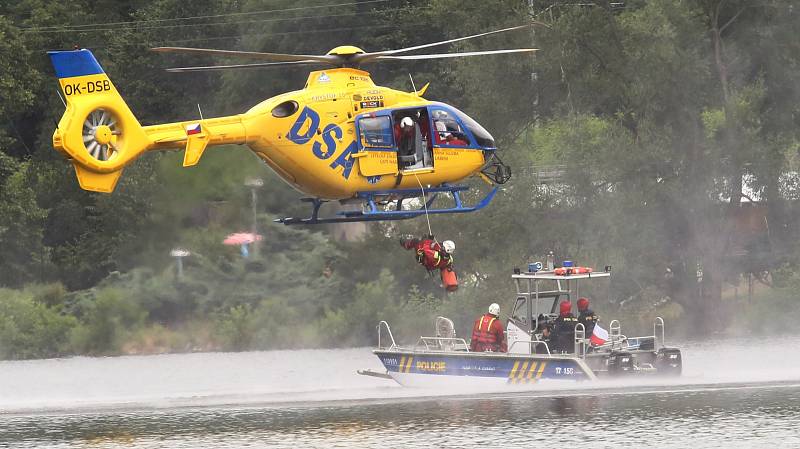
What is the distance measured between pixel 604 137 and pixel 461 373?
1702 cm

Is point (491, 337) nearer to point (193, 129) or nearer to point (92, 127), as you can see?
point (193, 129)

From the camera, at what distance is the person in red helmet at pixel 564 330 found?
2950cm

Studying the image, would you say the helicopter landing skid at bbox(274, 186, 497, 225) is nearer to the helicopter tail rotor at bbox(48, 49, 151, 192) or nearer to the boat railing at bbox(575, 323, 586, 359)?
the boat railing at bbox(575, 323, 586, 359)

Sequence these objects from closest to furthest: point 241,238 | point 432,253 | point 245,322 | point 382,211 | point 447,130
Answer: point 432,253 < point 382,211 < point 447,130 < point 241,238 < point 245,322

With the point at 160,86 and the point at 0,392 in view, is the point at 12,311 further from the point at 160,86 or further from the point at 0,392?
the point at 160,86

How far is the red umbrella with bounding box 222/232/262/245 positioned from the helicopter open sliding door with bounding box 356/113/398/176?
1270cm

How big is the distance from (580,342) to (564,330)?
0.44m

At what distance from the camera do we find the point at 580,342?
29312mm

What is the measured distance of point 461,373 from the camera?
30.3 meters

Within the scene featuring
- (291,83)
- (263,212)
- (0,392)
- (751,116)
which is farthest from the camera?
(291,83)

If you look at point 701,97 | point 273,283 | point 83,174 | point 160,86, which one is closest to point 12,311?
point 273,283

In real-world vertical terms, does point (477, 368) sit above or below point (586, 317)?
below

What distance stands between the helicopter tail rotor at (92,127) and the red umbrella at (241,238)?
14.6 meters

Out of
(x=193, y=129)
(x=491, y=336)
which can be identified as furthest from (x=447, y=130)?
(x=193, y=129)
